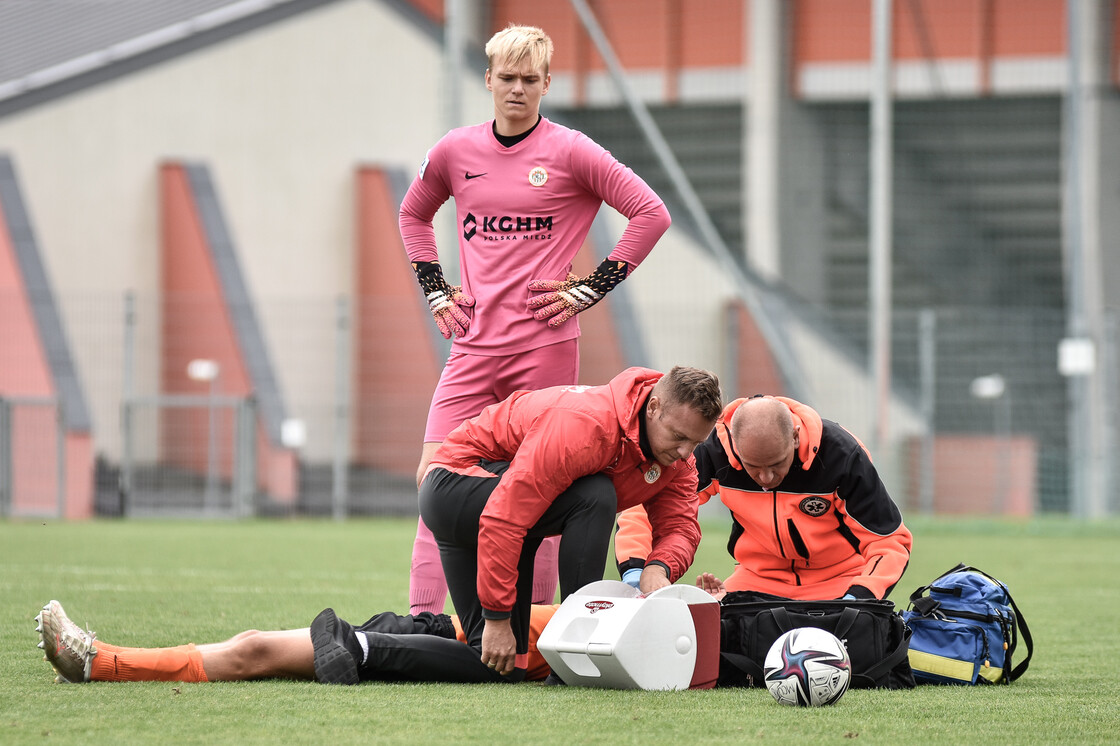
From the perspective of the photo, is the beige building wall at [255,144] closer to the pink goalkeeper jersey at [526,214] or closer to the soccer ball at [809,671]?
the pink goalkeeper jersey at [526,214]

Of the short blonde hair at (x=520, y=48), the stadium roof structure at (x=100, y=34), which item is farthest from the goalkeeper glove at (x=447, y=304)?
the stadium roof structure at (x=100, y=34)

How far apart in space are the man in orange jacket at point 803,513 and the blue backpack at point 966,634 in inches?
8.1

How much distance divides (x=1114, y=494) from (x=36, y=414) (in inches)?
462

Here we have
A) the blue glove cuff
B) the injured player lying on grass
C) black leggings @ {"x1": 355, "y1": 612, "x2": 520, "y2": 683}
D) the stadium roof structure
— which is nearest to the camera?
the injured player lying on grass

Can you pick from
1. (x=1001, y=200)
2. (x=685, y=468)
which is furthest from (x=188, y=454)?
(x=685, y=468)

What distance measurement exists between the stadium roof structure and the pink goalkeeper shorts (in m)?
16.6

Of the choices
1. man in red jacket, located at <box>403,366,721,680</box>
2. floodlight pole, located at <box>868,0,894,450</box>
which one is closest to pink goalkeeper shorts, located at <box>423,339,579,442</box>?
man in red jacket, located at <box>403,366,721,680</box>

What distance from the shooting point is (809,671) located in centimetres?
376

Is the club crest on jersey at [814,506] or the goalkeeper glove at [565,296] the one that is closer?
the club crest on jersey at [814,506]

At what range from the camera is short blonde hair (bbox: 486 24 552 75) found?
4.50 metres

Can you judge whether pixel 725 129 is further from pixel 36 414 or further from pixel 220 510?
pixel 36 414

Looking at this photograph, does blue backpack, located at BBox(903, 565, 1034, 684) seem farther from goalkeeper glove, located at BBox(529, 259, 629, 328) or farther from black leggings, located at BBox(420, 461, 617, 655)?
goalkeeper glove, located at BBox(529, 259, 629, 328)

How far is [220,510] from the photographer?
16.4 meters

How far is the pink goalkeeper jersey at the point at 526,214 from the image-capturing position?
466 cm
